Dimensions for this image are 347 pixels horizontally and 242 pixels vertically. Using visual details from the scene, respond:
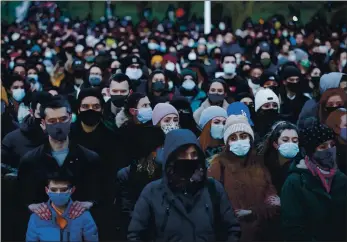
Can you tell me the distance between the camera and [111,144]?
6082 mm

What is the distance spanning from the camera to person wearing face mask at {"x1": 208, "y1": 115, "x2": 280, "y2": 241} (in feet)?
17.1

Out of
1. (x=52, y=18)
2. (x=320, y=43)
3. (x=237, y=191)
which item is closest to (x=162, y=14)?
(x=52, y=18)

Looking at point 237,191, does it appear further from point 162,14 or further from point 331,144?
point 162,14

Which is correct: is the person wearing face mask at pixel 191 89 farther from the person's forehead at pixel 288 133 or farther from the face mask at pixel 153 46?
the face mask at pixel 153 46

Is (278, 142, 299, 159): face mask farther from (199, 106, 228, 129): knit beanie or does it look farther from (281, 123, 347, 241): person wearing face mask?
(199, 106, 228, 129): knit beanie

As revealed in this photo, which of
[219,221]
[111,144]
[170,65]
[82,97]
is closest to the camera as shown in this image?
[219,221]

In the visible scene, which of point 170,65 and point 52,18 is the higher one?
point 52,18

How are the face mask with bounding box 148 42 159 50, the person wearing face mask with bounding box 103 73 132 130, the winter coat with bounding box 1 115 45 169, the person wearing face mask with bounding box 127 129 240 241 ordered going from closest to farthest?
the person wearing face mask with bounding box 127 129 240 241, the winter coat with bounding box 1 115 45 169, the person wearing face mask with bounding box 103 73 132 130, the face mask with bounding box 148 42 159 50

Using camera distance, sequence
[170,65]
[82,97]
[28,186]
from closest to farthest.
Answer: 1. [28,186]
2. [82,97]
3. [170,65]

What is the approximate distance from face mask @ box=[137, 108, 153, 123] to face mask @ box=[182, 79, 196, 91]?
2837mm

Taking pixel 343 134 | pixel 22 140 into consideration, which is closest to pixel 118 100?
pixel 22 140

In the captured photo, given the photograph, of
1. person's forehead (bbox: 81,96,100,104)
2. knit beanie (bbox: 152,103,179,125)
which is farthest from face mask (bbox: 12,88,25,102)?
knit beanie (bbox: 152,103,179,125)

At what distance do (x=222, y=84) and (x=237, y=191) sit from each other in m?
2.88

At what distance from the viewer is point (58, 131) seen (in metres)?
5.46
